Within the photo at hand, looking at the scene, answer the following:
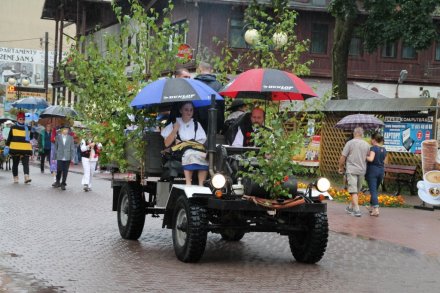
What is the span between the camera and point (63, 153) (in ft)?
67.5

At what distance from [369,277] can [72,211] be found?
24.0ft

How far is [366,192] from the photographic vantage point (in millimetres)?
21609

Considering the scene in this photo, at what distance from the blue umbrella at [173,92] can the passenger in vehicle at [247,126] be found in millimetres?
431

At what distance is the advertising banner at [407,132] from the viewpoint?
2192 centimetres

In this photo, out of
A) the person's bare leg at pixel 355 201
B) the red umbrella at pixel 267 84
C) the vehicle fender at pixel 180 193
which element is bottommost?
the person's bare leg at pixel 355 201

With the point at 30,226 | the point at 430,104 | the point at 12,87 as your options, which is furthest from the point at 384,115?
the point at 12,87

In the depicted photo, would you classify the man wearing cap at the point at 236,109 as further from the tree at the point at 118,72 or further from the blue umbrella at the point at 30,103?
the blue umbrella at the point at 30,103

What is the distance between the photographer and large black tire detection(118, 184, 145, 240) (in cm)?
1079

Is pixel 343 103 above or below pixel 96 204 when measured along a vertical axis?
above

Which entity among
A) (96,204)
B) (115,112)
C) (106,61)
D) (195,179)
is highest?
(106,61)

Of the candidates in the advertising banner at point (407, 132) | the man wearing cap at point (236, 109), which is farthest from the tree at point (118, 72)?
the advertising banner at point (407, 132)

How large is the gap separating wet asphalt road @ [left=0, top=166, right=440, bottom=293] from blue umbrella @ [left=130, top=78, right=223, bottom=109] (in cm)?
189

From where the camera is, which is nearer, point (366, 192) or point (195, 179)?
point (195, 179)

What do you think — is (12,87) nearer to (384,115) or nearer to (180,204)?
(384,115)
